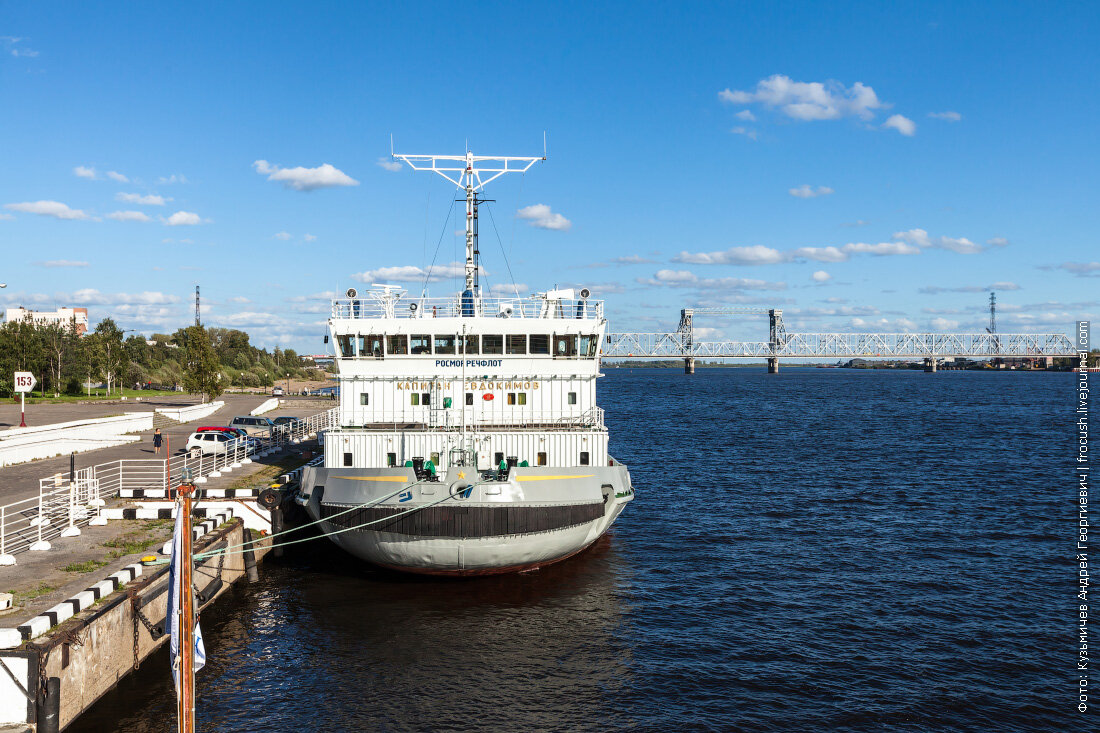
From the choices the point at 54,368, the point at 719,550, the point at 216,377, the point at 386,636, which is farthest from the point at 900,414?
the point at 54,368

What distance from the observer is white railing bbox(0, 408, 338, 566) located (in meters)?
18.9

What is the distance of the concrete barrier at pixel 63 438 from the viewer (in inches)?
1261

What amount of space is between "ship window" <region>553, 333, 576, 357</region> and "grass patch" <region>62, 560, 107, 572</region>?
14.2 meters

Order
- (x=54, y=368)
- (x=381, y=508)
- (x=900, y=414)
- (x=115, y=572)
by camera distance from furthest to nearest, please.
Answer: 1. (x=900, y=414)
2. (x=54, y=368)
3. (x=381, y=508)
4. (x=115, y=572)

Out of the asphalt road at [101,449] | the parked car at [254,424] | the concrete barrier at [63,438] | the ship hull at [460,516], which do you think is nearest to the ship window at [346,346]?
the ship hull at [460,516]

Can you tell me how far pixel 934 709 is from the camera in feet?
49.6

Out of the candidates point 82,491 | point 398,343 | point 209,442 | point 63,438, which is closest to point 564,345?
point 398,343

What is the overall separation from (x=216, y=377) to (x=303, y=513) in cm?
4076

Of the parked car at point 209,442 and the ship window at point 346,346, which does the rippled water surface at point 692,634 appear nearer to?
the ship window at point 346,346

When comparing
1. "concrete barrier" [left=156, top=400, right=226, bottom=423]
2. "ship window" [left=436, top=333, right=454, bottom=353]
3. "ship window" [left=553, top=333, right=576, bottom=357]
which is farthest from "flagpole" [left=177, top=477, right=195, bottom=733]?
"concrete barrier" [left=156, top=400, right=226, bottom=423]

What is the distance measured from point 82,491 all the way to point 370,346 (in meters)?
11.4

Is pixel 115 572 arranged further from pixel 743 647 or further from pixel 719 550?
pixel 719 550

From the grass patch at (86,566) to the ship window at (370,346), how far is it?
9796mm

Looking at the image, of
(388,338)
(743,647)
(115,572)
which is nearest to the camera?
(115,572)
